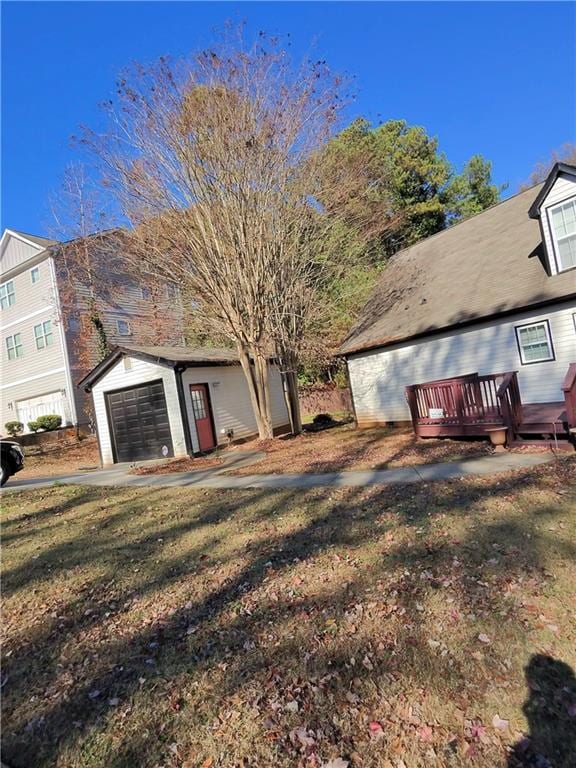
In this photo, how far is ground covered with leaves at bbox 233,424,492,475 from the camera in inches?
331

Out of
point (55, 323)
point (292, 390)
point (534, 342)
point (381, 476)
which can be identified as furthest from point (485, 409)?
point (55, 323)

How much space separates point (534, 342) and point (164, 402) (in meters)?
11.0

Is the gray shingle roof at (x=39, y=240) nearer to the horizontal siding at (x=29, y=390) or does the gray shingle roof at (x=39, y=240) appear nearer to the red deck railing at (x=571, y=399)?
the horizontal siding at (x=29, y=390)

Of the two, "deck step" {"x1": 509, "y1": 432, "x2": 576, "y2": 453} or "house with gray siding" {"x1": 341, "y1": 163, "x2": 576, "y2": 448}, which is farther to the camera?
"house with gray siding" {"x1": 341, "y1": 163, "x2": 576, "y2": 448}

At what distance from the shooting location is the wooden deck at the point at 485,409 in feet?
26.5

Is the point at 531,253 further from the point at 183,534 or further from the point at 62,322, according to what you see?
the point at 62,322

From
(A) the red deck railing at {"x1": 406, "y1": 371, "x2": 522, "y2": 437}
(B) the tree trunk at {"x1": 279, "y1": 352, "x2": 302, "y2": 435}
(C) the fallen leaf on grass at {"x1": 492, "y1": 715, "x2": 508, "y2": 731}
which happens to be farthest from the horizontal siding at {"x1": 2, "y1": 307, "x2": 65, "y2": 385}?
(C) the fallen leaf on grass at {"x1": 492, "y1": 715, "x2": 508, "y2": 731}

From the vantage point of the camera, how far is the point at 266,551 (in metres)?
4.64

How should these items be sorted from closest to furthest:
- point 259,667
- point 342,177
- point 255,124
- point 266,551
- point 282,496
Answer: point 259,667
point 266,551
point 282,496
point 255,124
point 342,177

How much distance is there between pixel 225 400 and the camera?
53.0ft

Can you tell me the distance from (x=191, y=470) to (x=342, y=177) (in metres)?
10.5

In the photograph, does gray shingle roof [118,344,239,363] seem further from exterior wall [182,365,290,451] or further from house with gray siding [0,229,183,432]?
house with gray siding [0,229,183,432]

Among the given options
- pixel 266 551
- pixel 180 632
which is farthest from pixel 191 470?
pixel 180 632

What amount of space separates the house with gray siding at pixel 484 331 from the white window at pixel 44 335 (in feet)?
51.5
